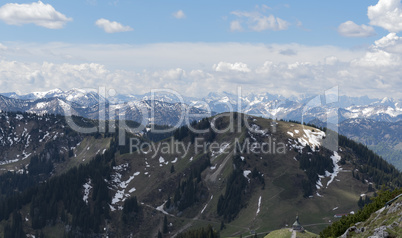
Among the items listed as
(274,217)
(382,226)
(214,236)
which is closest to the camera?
(382,226)

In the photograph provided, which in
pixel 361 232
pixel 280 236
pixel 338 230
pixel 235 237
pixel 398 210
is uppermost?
pixel 398 210

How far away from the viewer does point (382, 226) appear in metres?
49.5

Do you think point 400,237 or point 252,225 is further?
point 252,225

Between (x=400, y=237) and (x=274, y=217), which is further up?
(x=400, y=237)

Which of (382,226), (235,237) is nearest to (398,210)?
(382,226)

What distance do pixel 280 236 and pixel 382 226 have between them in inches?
3267

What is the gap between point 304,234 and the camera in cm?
12556

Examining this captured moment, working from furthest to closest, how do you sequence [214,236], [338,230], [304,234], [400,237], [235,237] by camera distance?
[235,237]
[214,236]
[304,234]
[338,230]
[400,237]

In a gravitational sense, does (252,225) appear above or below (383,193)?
below

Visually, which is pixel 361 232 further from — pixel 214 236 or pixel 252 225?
pixel 252 225

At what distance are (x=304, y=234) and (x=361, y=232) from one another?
246ft

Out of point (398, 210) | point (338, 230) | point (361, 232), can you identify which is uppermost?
point (398, 210)

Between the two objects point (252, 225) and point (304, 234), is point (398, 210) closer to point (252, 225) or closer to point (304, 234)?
point (304, 234)

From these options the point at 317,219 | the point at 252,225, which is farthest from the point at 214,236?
the point at 317,219
